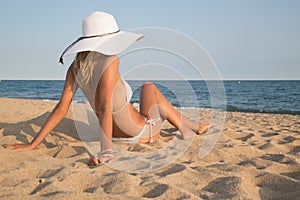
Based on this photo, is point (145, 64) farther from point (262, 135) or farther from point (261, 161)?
point (262, 135)

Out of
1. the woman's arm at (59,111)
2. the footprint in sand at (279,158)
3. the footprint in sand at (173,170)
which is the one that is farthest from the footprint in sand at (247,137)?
the woman's arm at (59,111)

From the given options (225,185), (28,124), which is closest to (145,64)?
(225,185)

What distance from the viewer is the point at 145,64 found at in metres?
3.04

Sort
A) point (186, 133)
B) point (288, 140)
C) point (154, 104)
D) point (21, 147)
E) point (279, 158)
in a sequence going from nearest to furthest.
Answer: point (279, 158)
point (21, 147)
point (154, 104)
point (186, 133)
point (288, 140)

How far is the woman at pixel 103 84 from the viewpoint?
2619 millimetres

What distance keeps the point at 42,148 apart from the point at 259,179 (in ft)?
6.55

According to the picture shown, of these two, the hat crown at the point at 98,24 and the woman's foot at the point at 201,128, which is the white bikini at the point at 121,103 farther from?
the woman's foot at the point at 201,128

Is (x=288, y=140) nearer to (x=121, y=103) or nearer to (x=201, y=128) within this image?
(x=201, y=128)

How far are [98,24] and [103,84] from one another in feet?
1.58

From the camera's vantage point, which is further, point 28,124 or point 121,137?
point 28,124

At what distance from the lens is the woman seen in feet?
8.59

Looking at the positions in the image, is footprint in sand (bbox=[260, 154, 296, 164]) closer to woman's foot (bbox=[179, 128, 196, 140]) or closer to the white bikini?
woman's foot (bbox=[179, 128, 196, 140])

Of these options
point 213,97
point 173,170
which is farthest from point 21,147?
point 213,97

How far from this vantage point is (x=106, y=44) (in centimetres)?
262
